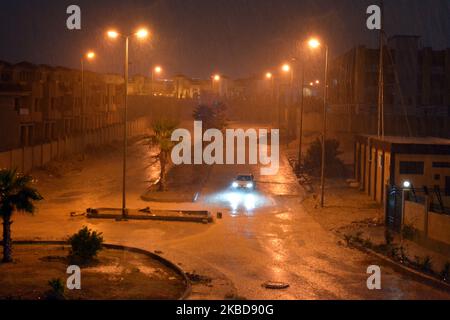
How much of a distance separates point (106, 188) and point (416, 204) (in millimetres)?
18828

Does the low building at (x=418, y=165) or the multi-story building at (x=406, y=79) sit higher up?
the multi-story building at (x=406, y=79)

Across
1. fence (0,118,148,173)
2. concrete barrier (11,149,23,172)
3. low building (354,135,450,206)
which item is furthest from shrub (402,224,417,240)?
concrete barrier (11,149,23,172)

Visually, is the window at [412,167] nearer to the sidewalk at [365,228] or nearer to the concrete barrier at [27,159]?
the sidewalk at [365,228]

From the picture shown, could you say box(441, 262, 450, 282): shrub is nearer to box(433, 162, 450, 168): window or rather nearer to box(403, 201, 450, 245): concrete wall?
box(403, 201, 450, 245): concrete wall

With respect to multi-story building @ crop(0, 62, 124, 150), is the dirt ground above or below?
below

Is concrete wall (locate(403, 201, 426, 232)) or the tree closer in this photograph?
concrete wall (locate(403, 201, 426, 232))

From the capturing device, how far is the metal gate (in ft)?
86.2

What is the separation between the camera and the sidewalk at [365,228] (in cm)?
2044

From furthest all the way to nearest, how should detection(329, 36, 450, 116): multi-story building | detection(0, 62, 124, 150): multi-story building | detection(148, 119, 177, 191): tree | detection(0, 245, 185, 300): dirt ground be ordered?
detection(329, 36, 450, 116): multi-story building, detection(0, 62, 124, 150): multi-story building, detection(148, 119, 177, 191): tree, detection(0, 245, 185, 300): dirt ground

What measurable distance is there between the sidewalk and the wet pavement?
607 millimetres

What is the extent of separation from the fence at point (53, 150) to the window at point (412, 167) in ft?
57.1

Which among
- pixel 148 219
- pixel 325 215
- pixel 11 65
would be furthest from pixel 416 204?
pixel 11 65

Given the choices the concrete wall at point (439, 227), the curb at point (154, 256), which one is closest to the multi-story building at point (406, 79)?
the concrete wall at point (439, 227)

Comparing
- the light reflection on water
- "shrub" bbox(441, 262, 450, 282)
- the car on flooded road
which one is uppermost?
the car on flooded road
